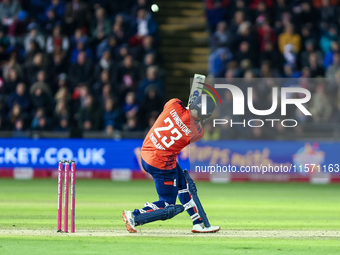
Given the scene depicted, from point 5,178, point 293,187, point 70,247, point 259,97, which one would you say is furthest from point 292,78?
point 70,247

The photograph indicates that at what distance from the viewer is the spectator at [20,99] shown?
19.1m

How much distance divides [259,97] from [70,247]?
11.0 metres

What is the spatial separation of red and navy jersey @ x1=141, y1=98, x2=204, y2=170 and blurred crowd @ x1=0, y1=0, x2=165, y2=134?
901 cm

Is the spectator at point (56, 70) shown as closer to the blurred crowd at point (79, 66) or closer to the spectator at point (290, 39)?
the blurred crowd at point (79, 66)

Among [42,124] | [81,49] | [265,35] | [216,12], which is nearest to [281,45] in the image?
[265,35]

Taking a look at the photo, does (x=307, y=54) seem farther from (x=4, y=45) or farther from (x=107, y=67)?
(x=4, y=45)

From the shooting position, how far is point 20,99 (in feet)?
62.8

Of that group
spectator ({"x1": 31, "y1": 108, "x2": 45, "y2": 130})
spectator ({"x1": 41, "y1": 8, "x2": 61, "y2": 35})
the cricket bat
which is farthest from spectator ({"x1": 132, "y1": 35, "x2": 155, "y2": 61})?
the cricket bat

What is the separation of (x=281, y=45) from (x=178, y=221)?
35.5 feet

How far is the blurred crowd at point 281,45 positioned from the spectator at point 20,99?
5.36 meters

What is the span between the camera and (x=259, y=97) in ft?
60.1

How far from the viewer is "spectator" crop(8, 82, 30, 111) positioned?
1906 cm

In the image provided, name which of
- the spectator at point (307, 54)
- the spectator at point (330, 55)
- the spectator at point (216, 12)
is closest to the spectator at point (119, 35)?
the spectator at point (216, 12)

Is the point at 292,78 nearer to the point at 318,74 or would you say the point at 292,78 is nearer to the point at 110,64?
the point at 318,74
